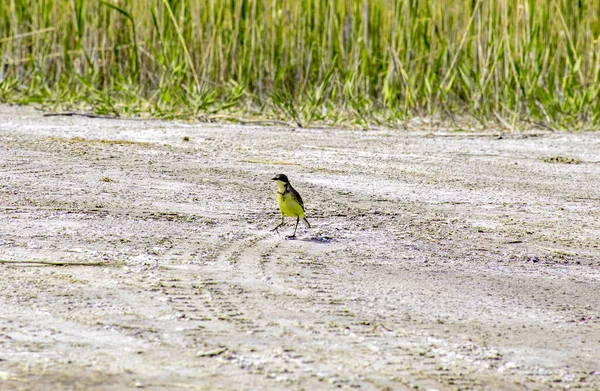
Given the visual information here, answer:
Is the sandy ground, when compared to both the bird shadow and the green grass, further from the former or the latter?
the green grass

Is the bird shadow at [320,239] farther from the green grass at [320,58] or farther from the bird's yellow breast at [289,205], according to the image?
the green grass at [320,58]

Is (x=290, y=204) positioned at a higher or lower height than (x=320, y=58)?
lower

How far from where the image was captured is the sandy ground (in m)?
3.27

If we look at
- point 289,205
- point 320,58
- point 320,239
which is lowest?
point 320,239

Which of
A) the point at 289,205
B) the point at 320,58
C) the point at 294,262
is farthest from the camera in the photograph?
the point at 320,58

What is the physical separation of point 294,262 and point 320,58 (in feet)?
16.2

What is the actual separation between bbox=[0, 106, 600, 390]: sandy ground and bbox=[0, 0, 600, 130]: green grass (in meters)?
1.04

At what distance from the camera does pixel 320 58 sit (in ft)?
30.2

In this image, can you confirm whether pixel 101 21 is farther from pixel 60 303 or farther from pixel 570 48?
pixel 60 303

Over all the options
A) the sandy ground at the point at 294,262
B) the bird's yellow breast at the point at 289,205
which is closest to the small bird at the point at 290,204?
the bird's yellow breast at the point at 289,205

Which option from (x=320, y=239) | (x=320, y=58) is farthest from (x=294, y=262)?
(x=320, y=58)

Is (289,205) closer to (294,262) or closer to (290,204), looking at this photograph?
(290,204)

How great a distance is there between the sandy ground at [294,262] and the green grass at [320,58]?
1037mm

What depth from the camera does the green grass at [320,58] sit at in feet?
28.4
